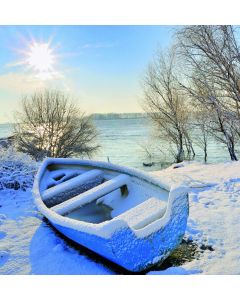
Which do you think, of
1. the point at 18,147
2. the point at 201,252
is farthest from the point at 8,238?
the point at 18,147

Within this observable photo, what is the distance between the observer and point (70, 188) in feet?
11.3

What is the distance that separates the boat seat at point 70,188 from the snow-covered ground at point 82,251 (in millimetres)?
265

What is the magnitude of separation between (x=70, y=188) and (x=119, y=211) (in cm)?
70

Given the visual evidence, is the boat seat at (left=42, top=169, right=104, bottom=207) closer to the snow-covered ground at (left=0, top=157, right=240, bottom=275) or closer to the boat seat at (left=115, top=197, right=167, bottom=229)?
the snow-covered ground at (left=0, top=157, right=240, bottom=275)

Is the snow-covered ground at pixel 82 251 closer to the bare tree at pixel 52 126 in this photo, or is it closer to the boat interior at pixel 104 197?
the boat interior at pixel 104 197

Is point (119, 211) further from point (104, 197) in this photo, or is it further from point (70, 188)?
point (70, 188)

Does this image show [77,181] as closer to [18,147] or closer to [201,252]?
[201,252]

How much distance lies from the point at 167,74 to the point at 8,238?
9587 millimetres

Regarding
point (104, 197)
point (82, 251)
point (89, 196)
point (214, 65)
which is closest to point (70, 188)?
point (104, 197)

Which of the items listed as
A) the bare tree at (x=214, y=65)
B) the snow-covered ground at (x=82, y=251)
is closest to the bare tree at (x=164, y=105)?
the bare tree at (x=214, y=65)

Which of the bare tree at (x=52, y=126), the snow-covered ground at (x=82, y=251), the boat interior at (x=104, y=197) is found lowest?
the snow-covered ground at (x=82, y=251)

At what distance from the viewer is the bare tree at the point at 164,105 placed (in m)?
11.0


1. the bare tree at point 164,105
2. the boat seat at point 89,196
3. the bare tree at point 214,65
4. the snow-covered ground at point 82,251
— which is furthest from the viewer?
the bare tree at point 164,105

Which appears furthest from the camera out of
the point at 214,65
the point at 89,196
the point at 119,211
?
the point at 214,65
